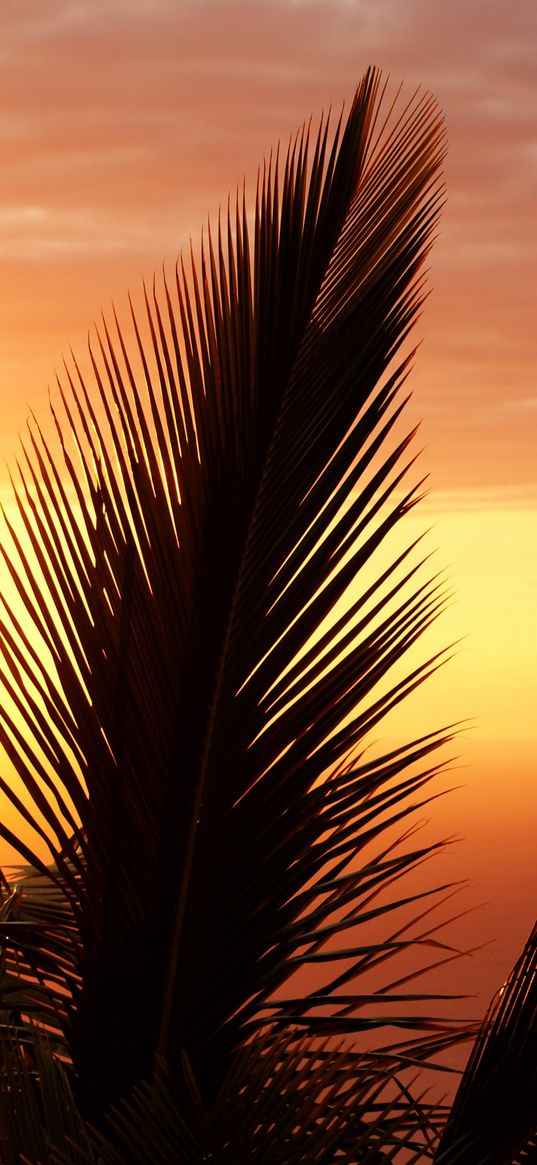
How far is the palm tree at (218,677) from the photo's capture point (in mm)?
1646

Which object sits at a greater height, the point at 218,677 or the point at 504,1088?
the point at 218,677

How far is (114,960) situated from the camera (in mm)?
1646

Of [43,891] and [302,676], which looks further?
[43,891]

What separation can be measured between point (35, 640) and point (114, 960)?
0.46 metres

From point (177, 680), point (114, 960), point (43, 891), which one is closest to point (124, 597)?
point (177, 680)

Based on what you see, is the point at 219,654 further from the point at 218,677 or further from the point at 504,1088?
the point at 504,1088

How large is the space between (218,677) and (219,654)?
0.10 feet

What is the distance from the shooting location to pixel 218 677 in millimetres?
1673

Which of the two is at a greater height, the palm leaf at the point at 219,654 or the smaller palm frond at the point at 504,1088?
the palm leaf at the point at 219,654

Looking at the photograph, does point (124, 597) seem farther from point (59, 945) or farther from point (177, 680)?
point (59, 945)

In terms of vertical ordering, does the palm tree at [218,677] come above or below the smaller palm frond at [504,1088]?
above

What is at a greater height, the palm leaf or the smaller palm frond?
the palm leaf

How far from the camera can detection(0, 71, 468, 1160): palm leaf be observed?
1.65 m

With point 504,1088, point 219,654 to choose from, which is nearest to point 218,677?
point 219,654
